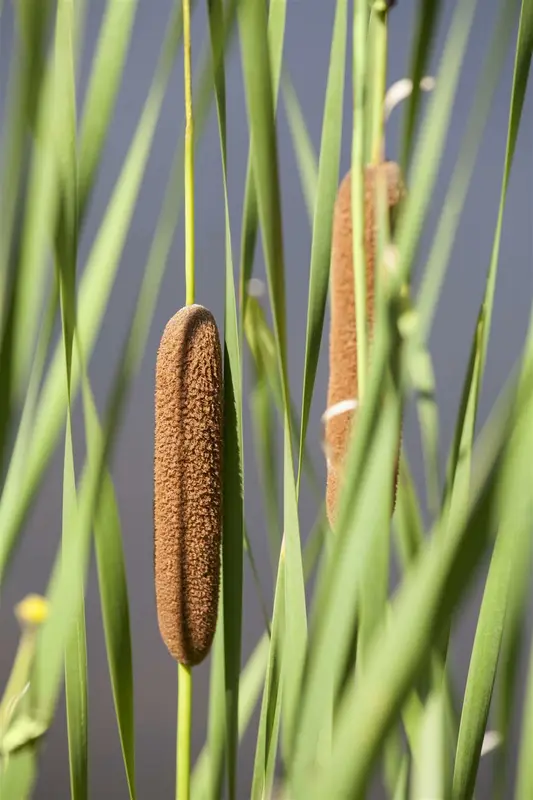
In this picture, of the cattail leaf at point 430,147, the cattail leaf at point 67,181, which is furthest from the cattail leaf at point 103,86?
the cattail leaf at point 430,147

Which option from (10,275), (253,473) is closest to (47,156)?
(10,275)

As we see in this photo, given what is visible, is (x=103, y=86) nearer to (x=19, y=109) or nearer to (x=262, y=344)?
(x=19, y=109)

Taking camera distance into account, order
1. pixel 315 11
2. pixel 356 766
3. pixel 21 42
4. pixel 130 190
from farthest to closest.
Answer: pixel 315 11
pixel 130 190
pixel 21 42
pixel 356 766

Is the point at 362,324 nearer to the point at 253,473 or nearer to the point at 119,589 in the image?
the point at 119,589

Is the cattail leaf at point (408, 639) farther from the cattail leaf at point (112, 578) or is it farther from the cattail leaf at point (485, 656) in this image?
the cattail leaf at point (112, 578)

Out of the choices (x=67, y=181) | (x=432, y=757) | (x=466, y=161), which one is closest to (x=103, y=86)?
(x=67, y=181)

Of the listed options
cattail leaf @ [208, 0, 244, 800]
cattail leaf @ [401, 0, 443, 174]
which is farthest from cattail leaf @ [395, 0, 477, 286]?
cattail leaf @ [208, 0, 244, 800]
